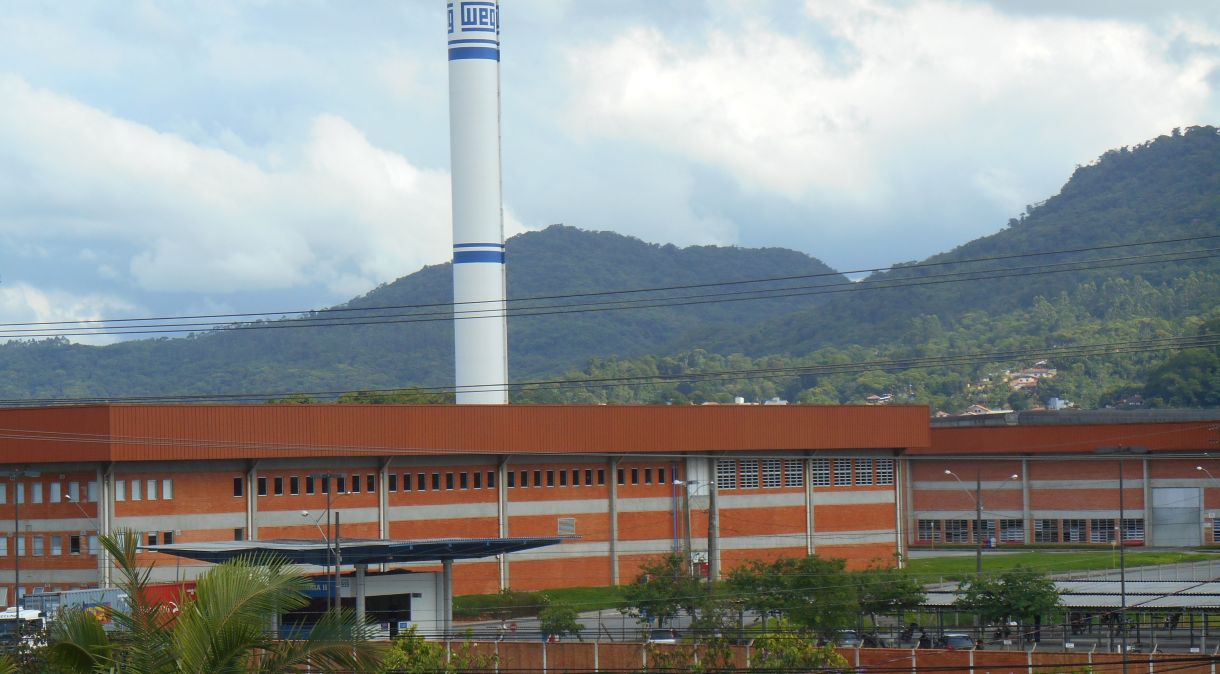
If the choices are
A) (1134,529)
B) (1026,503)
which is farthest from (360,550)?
(1134,529)

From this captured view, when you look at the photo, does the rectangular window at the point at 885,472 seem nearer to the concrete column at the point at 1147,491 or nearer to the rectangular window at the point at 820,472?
the rectangular window at the point at 820,472

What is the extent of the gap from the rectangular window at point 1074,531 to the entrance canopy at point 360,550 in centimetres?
4810

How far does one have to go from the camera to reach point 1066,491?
88.6 metres

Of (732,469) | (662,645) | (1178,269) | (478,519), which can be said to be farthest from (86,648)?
(1178,269)

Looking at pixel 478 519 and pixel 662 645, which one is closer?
pixel 662 645

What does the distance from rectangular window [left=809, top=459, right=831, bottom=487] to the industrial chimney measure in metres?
16.7

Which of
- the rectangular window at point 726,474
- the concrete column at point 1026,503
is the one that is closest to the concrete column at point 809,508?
the rectangular window at point 726,474

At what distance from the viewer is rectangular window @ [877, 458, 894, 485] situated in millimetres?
79125

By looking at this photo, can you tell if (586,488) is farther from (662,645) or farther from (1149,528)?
(1149,528)

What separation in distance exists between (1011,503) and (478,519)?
38004 mm

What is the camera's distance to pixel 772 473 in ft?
249

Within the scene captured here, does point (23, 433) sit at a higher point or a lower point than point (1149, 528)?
higher

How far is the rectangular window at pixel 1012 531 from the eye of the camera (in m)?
90.4

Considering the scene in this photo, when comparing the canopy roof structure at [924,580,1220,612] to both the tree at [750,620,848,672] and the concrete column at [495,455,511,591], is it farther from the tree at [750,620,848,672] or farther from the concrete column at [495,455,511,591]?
the concrete column at [495,455,511,591]
